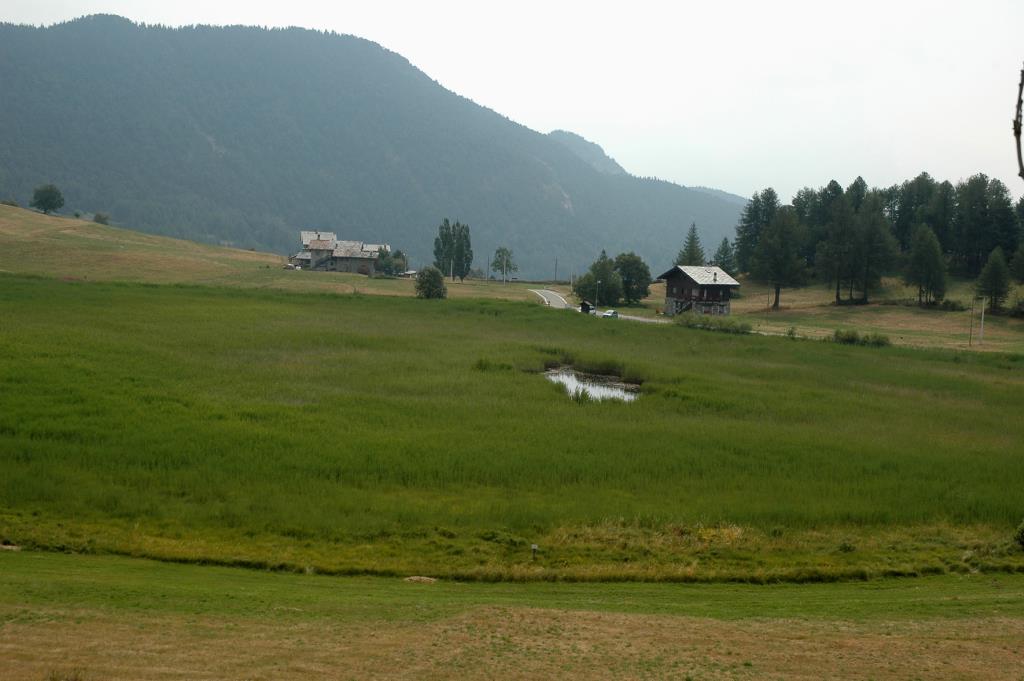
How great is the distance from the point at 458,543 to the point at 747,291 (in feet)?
348

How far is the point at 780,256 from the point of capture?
350 ft

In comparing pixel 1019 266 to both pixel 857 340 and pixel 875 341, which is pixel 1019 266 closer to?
pixel 875 341

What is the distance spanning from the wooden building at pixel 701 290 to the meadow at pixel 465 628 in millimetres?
79174

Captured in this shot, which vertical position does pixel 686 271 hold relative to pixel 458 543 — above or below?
above

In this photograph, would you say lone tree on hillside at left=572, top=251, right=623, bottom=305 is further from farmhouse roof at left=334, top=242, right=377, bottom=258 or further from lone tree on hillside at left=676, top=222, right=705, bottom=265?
farmhouse roof at left=334, top=242, right=377, bottom=258

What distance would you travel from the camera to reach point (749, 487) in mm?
25141

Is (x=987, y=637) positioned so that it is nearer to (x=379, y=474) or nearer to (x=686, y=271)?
(x=379, y=474)

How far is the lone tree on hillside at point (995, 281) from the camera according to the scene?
90.4 m

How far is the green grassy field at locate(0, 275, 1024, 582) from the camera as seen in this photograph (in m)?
19.7

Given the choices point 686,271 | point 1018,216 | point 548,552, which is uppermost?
point 1018,216

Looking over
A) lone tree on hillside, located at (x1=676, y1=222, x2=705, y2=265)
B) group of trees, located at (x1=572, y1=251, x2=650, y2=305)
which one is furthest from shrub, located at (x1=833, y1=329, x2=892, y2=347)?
lone tree on hillside, located at (x1=676, y1=222, x2=705, y2=265)

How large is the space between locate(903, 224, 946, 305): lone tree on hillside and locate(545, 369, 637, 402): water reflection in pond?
64.5m

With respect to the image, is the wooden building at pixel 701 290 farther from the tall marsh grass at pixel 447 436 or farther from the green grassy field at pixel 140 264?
the tall marsh grass at pixel 447 436

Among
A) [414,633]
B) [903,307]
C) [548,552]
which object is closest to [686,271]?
[903,307]
